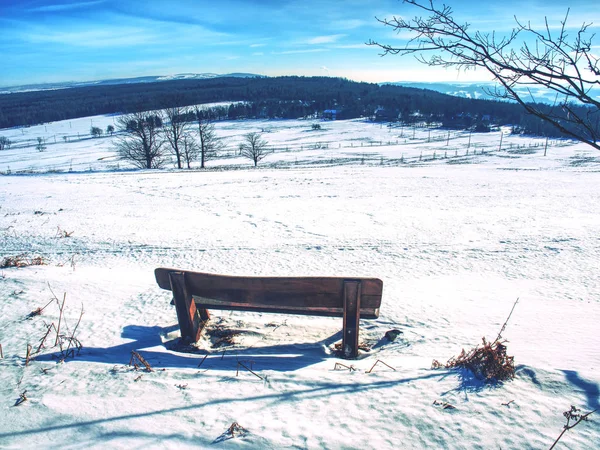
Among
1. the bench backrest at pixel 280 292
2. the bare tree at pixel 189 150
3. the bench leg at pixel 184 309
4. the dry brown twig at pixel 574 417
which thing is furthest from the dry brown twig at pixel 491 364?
the bare tree at pixel 189 150

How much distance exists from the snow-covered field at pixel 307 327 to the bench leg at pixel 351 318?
259 millimetres

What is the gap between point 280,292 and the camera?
413 centimetres

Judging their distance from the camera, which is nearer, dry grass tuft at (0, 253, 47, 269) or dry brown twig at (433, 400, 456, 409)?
dry brown twig at (433, 400, 456, 409)

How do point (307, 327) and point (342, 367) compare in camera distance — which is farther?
point (307, 327)

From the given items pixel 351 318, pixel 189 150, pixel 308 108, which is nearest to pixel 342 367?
pixel 351 318

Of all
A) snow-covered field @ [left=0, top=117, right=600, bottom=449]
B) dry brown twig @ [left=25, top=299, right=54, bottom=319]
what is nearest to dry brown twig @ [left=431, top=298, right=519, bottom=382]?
snow-covered field @ [left=0, top=117, right=600, bottom=449]

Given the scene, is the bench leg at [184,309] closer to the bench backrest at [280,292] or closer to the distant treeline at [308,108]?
the bench backrest at [280,292]

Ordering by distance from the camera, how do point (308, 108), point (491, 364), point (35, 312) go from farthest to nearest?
point (308, 108), point (35, 312), point (491, 364)

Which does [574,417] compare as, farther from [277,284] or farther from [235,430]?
[277,284]

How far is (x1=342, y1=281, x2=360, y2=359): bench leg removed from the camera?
12.9 feet

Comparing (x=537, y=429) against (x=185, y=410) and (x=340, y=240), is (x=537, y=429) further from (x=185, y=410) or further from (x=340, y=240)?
(x=340, y=240)

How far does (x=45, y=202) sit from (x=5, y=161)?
241ft

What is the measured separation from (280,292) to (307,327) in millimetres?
1305

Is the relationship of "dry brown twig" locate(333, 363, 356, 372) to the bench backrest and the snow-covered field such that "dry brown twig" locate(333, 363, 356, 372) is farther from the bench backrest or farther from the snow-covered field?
the bench backrest
